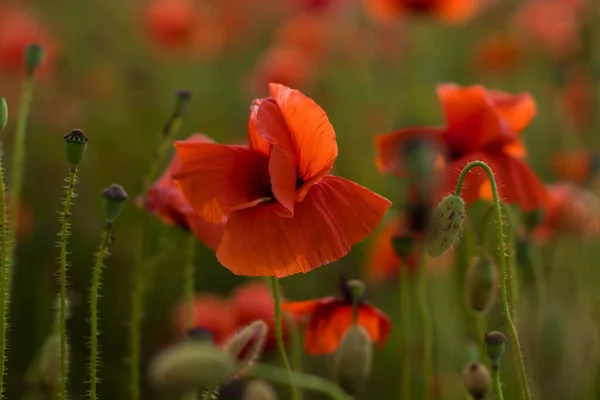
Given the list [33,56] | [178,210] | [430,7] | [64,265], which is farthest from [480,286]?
[430,7]

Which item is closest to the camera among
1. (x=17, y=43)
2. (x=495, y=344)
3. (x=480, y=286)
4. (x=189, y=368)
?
(x=189, y=368)

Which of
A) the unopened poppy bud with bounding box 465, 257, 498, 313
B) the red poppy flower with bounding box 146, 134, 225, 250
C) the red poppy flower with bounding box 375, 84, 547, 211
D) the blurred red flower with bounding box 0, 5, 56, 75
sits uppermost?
the blurred red flower with bounding box 0, 5, 56, 75

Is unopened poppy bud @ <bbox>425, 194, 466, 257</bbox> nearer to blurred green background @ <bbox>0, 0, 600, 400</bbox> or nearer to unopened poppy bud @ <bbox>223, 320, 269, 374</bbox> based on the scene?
unopened poppy bud @ <bbox>223, 320, 269, 374</bbox>

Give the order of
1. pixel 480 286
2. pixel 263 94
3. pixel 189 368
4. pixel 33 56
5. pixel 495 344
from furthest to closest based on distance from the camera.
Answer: pixel 263 94, pixel 33 56, pixel 480 286, pixel 495 344, pixel 189 368

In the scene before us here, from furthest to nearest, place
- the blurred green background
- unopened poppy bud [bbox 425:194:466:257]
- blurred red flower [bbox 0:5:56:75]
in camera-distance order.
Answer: blurred red flower [bbox 0:5:56:75] < the blurred green background < unopened poppy bud [bbox 425:194:466:257]

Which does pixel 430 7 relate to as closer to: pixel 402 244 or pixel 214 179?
pixel 402 244

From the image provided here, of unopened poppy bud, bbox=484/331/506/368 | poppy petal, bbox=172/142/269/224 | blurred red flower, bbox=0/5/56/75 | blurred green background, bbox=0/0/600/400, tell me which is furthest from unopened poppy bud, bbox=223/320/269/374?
blurred red flower, bbox=0/5/56/75

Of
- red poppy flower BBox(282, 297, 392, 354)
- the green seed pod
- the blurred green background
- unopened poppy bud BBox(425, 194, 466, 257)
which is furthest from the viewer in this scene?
the blurred green background
